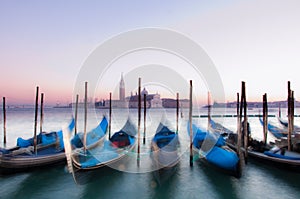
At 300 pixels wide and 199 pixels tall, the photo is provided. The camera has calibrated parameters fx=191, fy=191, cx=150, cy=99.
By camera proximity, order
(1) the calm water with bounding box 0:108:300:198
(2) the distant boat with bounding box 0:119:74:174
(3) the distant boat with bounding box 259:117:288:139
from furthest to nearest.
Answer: (3) the distant boat with bounding box 259:117:288:139 < (2) the distant boat with bounding box 0:119:74:174 < (1) the calm water with bounding box 0:108:300:198

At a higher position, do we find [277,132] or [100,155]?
[100,155]

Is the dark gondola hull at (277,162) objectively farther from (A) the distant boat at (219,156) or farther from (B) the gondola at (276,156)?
(A) the distant boat at (219,156)

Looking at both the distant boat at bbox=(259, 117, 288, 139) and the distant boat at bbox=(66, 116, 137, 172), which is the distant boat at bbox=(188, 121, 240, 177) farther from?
the distant boat at bbox=(259, 117, 288, 139)

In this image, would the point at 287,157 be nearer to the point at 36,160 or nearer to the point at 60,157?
the point at 60,157

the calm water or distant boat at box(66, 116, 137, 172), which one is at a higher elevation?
distant boat at box(66, 116, 137, 172)

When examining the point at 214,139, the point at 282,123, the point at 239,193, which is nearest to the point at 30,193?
the point at 239,193

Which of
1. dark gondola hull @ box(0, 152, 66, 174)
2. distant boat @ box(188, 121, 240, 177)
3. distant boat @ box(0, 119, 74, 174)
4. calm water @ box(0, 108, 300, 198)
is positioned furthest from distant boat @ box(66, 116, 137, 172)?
distant boat @ box(188, 121, 240, 177)

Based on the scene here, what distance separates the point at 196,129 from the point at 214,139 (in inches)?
91.9

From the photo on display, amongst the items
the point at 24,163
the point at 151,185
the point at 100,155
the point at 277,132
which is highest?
the point at 100,155

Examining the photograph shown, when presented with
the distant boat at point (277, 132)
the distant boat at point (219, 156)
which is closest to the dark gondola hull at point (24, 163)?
the distant boat at point (219, 156)

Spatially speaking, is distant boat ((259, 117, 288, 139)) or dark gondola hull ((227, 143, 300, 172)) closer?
dark gondola hull ((227, 143, 300, 172))

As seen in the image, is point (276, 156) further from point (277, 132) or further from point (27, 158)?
point (27, 158)

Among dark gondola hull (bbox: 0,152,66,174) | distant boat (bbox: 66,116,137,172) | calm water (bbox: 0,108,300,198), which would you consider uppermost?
distant boat (bbox: 66,116,137,172)

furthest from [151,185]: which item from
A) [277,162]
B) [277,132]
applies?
[277,132]
